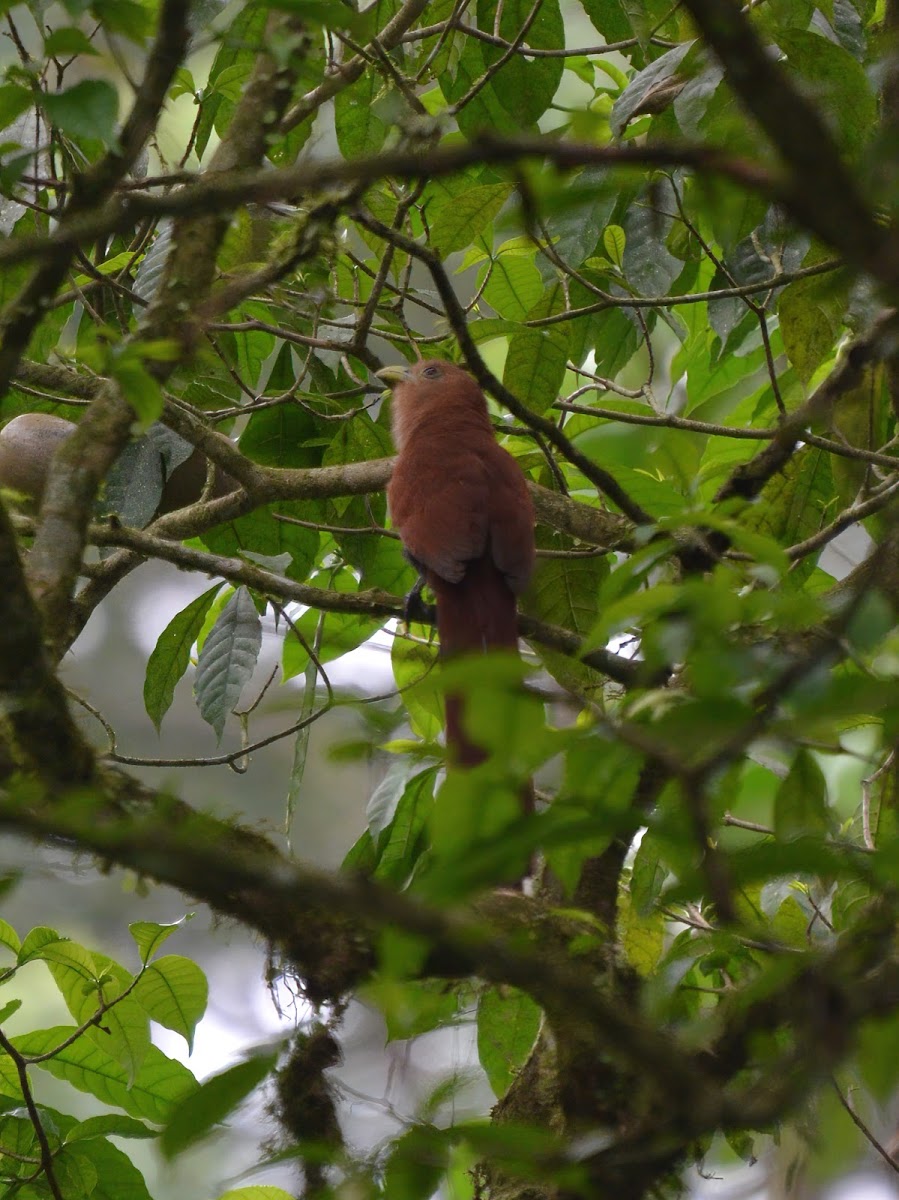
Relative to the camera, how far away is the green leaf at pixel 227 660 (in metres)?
2.54

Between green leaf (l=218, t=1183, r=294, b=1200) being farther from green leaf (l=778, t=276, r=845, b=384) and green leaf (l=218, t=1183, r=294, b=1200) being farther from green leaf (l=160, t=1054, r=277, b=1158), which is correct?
green leaf (l=778, t=276, r=845, b=384)

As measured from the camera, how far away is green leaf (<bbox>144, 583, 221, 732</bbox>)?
2672 mm

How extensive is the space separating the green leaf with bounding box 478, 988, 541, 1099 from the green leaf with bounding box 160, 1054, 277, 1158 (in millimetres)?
1133

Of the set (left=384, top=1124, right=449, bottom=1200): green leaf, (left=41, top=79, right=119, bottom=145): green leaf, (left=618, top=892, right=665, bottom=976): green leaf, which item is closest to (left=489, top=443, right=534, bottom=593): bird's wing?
(left=618, top=892, right=665, bottom=976): green leaf

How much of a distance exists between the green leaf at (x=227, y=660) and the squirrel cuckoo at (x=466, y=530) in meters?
0.36

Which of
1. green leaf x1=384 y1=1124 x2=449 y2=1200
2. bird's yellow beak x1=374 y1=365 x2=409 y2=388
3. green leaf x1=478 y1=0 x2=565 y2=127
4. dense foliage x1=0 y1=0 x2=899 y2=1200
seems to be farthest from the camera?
bird's yellow beak x1=374 y1=365 x2=409 y2=388

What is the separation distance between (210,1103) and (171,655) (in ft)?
6.14

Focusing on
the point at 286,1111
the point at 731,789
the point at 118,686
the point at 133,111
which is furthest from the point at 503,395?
the point at 118,686

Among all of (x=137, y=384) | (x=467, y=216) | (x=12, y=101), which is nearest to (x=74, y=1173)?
(x=137, y=384)

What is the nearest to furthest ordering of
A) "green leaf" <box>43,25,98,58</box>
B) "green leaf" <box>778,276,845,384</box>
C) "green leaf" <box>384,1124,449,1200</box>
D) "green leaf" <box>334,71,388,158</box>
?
"green leaf" <box>384,1124,449,1200</box> < "green leaf" <box>43,25,98,58</box> < "green leaf" <box>778,276,845,384</box> < "green leaf" <box>334,71,388,158</box>

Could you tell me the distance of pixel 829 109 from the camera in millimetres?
1984

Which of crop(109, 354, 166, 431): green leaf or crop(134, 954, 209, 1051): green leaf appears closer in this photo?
crop(109, 354, 166, 431): green leaf

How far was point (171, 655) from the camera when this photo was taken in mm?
2682

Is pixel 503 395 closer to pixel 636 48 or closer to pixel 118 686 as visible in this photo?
pixel 636 48
